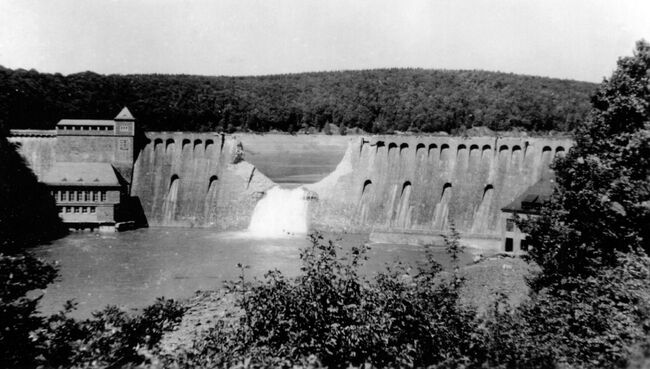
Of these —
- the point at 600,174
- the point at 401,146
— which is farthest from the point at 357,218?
the point at 600,174

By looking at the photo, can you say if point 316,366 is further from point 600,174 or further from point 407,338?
point 600,174

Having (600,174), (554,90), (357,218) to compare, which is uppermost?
(554,90)

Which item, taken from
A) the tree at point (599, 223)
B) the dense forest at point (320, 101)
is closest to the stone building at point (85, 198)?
the dense forest at point (320, 101)

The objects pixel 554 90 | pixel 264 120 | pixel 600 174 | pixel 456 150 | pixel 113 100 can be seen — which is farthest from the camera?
pixel 554 90

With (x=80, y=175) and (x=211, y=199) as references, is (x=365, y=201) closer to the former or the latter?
(x=211, y=199)

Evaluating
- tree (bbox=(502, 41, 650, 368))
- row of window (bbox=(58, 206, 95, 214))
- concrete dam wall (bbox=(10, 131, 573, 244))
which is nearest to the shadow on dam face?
concrete dam wall (bbox=(10, 131, 573, 244))

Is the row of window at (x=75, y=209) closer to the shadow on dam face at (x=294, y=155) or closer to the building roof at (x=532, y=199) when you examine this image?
the shadow on dam face at (x=294, y=155)
